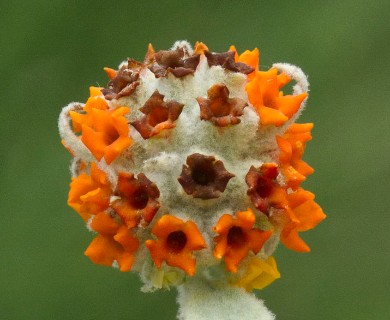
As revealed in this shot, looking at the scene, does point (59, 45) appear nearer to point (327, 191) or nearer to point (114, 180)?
point (327, 191)

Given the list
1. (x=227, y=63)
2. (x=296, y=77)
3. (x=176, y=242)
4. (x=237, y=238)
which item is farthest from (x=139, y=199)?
(x=296, y=77)

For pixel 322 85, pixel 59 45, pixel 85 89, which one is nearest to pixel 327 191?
pixel 322 85

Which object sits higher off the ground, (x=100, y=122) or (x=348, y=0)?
(x=348, y=0)

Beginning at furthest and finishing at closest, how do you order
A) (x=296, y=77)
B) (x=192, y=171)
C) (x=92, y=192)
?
(x=296, y=77)
(x=92, y=192)
(x=192, y=171)

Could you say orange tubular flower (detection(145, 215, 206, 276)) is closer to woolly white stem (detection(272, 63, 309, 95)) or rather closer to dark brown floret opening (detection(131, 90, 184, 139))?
dark brown floret opening (detection(131, 90, 184, 139))

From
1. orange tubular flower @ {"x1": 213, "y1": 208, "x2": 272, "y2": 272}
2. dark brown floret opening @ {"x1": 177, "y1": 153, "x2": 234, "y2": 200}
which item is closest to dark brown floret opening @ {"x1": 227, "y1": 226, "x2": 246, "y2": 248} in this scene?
orange tubular flower @ {"x1": 213, "y1": 208, "x2": 272, "y2": 272}

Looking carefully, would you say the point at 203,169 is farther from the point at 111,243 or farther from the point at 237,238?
the point at 111,243

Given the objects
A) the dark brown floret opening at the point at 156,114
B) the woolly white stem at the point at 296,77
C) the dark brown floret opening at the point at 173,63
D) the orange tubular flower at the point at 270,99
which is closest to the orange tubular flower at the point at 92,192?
the dark brown floret opening at the point at 156,114
